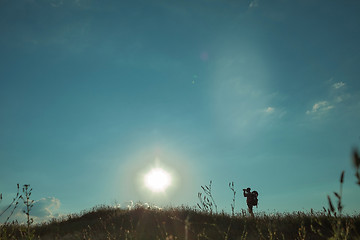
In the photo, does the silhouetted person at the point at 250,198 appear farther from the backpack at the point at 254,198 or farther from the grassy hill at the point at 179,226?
the grassy hill at the point at 179,226

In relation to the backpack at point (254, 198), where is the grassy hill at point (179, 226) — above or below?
below

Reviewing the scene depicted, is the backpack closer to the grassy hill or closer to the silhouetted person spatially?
the silhouetted person

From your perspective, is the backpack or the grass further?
the backpack

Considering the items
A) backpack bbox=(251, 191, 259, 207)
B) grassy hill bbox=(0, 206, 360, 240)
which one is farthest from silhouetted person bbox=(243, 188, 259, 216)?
grassy hill bbox=(0, 206, 360, 240)

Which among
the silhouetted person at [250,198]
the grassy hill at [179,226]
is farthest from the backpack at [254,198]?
the grassy hill at [179,226]

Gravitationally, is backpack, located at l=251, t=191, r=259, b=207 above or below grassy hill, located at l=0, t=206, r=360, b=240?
above

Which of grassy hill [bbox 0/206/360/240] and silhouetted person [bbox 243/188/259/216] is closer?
grassy hill [bbox 0/206/360/240]

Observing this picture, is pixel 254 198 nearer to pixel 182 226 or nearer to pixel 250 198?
pixel 250 198

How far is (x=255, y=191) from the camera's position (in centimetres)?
1322

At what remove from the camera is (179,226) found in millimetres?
11078

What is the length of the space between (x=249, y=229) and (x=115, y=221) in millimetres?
6367

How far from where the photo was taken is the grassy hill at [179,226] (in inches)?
351

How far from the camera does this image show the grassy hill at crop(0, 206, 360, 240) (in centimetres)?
892

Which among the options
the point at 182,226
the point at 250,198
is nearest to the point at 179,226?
the point at 182,226
